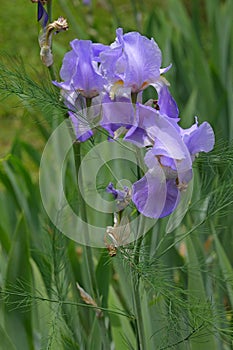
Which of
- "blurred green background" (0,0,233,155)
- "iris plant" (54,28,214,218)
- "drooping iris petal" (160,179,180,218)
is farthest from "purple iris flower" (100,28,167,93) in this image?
"blurred green background" (0,0,233,155)

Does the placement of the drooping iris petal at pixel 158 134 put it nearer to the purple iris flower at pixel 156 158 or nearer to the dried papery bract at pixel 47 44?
the purple iris flower at pixel 156 158

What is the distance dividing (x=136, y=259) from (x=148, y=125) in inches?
6.1

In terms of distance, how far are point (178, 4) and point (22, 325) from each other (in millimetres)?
1515

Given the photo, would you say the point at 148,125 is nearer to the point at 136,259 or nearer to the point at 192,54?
the point at 136,259

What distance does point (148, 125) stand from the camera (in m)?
0.70

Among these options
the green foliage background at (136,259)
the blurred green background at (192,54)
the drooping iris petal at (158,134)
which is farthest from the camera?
the blurred green background at (192,54)

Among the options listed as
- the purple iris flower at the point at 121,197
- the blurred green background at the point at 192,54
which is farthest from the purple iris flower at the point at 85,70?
the blurred green background at the point at 192,54

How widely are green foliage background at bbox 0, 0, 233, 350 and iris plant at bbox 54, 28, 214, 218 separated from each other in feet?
0.24

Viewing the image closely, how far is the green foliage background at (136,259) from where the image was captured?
812mm

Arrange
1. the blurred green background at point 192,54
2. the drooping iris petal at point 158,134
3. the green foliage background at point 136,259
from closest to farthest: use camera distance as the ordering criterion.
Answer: the drooping iris petal at point 158,134
the green foliage background at point 136,259
the blurred green background at point 192,54

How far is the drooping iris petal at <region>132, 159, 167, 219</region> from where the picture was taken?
27.6 inches

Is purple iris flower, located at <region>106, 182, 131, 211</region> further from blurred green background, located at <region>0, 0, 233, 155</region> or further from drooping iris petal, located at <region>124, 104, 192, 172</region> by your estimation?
blurred green background, located at <region>0, 0, 233, 155</region>

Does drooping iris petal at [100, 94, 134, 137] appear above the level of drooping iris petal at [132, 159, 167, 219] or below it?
above

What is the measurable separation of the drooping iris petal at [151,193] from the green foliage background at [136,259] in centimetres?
7
